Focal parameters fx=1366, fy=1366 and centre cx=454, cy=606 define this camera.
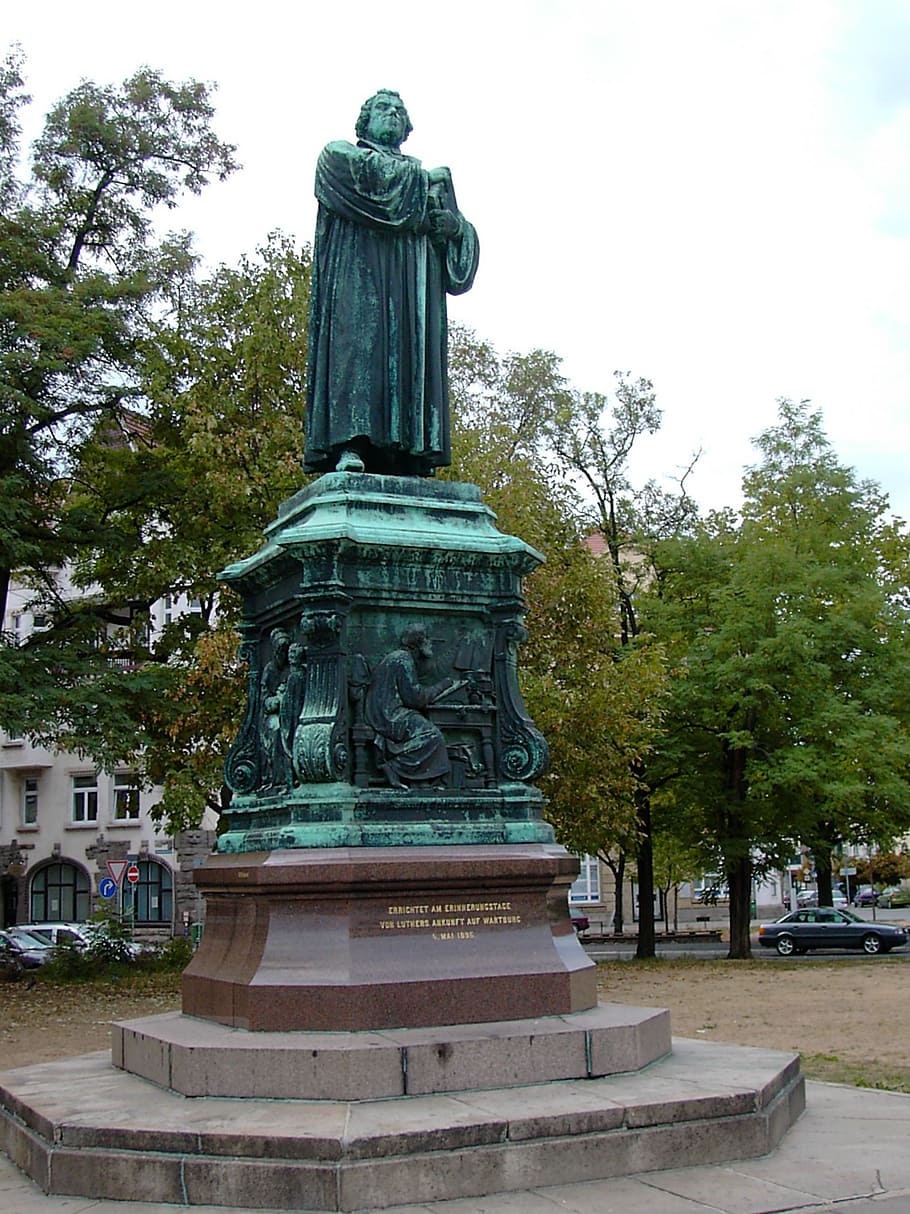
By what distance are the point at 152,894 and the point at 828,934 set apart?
24.0m

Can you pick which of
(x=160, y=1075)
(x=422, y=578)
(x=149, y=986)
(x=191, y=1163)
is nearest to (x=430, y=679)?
(x=422, y=578)

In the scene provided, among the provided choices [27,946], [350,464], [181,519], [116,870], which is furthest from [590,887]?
[350,464]

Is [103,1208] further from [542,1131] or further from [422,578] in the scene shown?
[422,578]

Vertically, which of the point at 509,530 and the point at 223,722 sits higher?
the point at 509,530

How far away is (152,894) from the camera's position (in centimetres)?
4897

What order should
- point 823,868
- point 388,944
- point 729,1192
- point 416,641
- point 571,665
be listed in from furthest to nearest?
point 823,868 → point 571,665 → point 416,641 → point 388,944 → point 729,1192

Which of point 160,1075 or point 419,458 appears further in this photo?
point 419,458

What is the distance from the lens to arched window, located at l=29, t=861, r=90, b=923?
164 ft

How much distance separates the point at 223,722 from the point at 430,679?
13.8 metres

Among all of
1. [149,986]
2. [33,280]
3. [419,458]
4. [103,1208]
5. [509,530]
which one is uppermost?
[33,280]

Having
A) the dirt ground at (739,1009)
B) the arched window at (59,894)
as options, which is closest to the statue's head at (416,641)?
the dirt ground at (739,1009)

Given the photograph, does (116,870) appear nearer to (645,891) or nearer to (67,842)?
(645,891)

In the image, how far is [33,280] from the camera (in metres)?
24.9

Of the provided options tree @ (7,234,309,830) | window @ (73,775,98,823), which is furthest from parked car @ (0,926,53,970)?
window @ (73,775,98,823)
